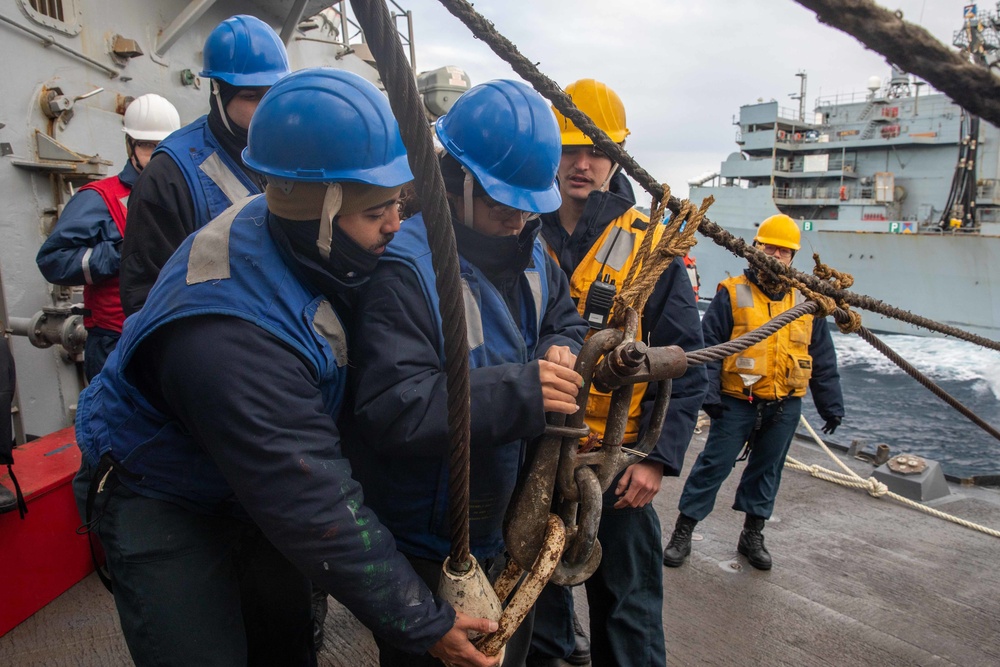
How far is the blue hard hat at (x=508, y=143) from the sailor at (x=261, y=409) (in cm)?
24

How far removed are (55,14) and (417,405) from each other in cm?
401

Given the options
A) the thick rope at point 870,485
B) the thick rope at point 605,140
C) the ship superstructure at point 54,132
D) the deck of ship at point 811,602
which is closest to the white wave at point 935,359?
the thick rope at point 870,485

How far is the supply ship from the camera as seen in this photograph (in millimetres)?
24656

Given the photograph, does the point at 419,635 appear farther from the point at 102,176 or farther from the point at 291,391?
the point at 102,176

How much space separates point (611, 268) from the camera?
230 cm

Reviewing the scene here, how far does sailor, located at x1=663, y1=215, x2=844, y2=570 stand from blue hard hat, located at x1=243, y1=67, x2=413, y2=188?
2.97 m

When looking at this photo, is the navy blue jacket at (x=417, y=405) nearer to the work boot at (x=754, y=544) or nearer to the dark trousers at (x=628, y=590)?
the dark trousers at (x=628, y=590)

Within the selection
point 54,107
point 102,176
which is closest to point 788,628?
point 102,176

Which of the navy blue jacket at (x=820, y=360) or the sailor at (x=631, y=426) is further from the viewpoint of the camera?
the navy blue jacket at (x=820, y=360)

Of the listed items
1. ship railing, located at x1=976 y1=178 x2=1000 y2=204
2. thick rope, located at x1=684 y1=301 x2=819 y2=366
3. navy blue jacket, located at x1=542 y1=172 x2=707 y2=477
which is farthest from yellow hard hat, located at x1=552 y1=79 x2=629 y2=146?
ship railing, located at x1=976 y1=178 x2=1000 y2=204

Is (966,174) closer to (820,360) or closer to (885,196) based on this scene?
(885,196)

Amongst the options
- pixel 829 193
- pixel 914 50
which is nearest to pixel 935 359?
pixel 829 193

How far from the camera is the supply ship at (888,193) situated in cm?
2466

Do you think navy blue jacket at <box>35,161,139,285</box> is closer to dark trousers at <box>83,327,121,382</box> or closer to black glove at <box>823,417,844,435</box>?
dark trousers at <box>83,327,121,382</box>
